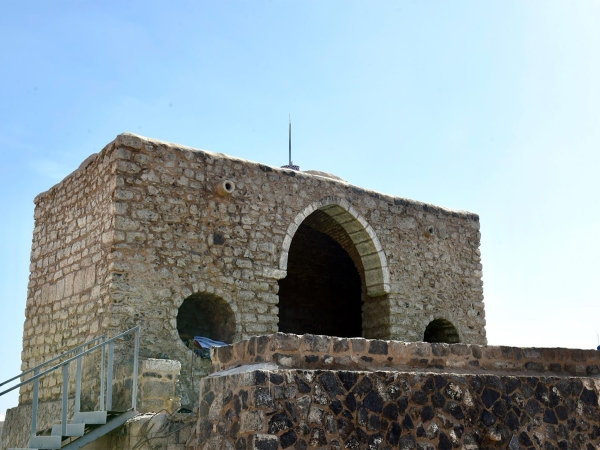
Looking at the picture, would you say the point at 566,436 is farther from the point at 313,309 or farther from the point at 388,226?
the point at 313,309

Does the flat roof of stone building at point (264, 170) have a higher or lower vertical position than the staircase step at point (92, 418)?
higher

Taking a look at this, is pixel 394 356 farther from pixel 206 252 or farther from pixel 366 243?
pixel 366 243

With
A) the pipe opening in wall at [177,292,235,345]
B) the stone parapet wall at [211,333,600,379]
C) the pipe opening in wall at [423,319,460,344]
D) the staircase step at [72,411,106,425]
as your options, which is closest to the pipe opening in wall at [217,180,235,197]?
the pipe opening in wall at [177,292,235,345]

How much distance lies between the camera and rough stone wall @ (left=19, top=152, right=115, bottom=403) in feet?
28.9

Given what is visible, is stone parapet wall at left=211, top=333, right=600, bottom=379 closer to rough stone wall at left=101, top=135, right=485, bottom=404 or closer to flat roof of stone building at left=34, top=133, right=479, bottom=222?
rough stone wall at left=101, top=135, right=485, bottom=404

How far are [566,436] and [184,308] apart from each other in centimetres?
582

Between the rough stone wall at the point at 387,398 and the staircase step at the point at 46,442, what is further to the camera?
the staircase step at the point at 46,442

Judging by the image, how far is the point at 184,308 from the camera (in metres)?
10.3

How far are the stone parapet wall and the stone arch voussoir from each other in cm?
440

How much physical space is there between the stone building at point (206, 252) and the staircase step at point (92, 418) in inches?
57.1

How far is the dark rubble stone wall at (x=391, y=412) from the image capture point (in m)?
4.93

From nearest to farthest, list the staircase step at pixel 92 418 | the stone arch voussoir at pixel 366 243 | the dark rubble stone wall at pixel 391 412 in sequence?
1. the dark rubble stone wall at pixel 391 412
2. the staircase step at pixel 92 418
3. the stone arch voussoir at pixel 366 243

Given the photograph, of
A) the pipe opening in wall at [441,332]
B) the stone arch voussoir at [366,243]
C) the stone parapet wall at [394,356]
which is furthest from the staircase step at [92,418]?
the pipe opening in wall at [441,332]

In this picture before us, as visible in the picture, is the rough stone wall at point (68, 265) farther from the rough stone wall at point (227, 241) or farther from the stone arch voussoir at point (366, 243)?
the stone arch voussoir at point (366, 243)
